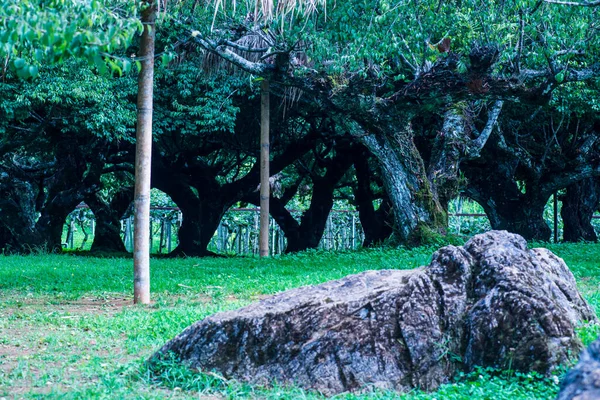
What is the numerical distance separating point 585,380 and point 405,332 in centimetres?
231

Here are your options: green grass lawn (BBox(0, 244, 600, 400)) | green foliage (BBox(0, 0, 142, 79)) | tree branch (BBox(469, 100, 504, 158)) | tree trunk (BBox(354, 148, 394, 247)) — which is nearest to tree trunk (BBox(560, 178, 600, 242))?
tree trunk (BBox(354, 148, 394, 247))

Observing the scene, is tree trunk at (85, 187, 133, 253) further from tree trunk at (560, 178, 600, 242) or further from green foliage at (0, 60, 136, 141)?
tree trunk at (560, 178, 600, 242)

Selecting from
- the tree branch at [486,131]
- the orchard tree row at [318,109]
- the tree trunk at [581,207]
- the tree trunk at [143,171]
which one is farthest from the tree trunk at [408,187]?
the tree trunk at [581,207]

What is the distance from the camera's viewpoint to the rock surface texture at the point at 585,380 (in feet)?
7.62

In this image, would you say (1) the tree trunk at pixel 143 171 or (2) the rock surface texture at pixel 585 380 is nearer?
(2) the rock surface texture at pixel 585 380

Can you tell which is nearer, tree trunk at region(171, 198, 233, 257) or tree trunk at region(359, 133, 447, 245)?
tree trunk at region(359, 133, 447, 245)

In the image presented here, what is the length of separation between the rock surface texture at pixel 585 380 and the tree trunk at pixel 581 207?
64.0 ft

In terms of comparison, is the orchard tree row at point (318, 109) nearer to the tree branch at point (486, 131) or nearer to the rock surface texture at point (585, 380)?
the tree branch at point (486, 131)

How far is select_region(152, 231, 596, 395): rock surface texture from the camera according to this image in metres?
4.55

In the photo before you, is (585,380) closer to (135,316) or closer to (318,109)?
(135,316)

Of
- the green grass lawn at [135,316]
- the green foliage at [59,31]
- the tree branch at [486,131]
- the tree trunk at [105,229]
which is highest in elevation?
the tree branch at [486,131]

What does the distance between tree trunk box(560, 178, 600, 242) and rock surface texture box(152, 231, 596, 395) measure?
17015mm

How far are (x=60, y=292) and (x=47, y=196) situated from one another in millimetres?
9678

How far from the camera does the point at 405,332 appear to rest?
15.3 ft
